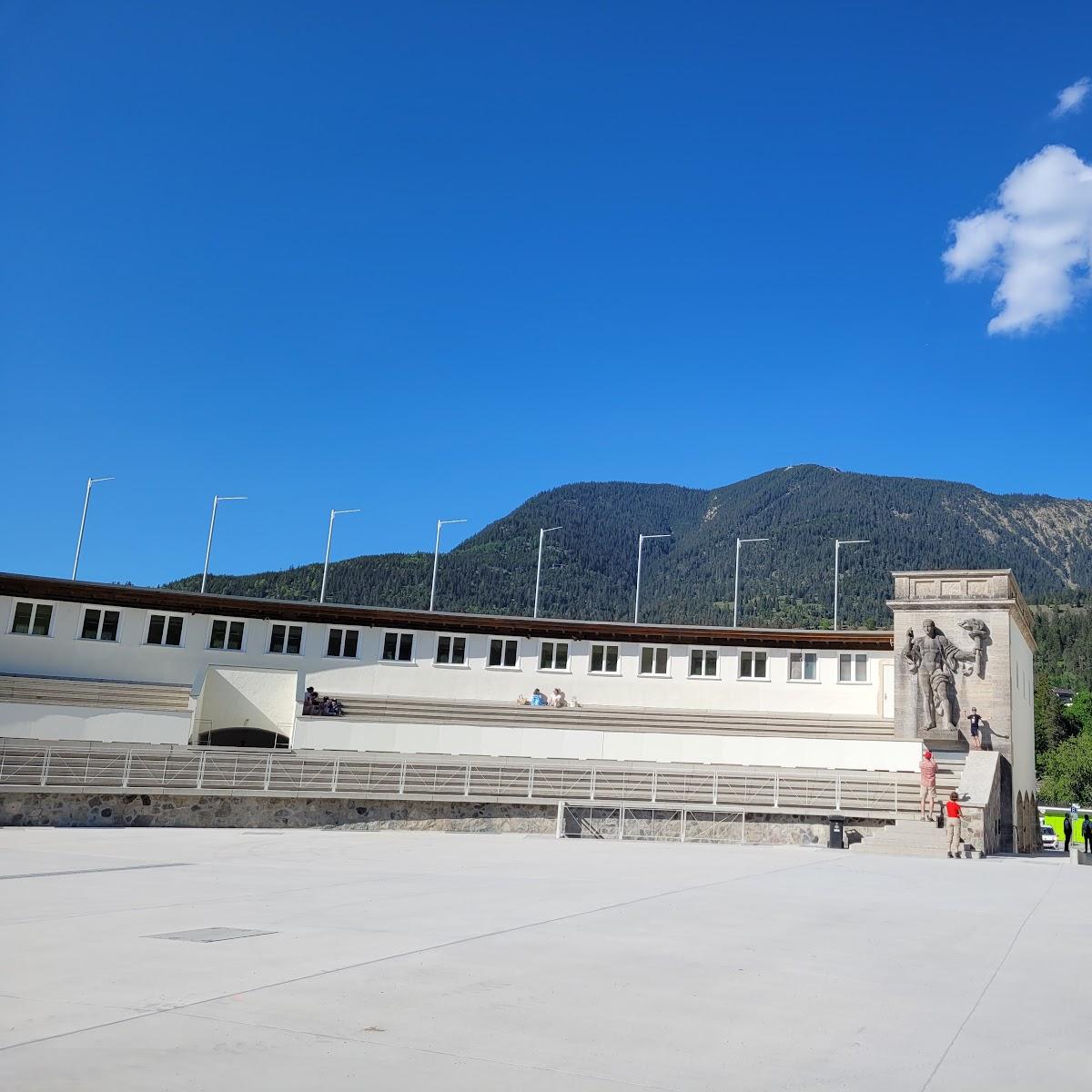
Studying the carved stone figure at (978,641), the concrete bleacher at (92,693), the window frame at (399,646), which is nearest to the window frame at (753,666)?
the carved stone figure at (978,641)

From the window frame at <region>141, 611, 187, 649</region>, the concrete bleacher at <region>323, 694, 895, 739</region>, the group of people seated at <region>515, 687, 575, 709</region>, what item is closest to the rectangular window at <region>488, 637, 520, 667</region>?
the group of people seated at <region>515, 687, 575, 709</region>

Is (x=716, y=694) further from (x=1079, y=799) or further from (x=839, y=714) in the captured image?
(x=1079, y=799)

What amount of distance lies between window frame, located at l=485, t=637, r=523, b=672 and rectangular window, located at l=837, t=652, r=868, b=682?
40.8 feet

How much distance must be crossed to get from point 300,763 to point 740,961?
20.4 meters

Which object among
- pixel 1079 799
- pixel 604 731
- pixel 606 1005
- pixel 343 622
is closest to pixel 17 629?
pixel 343 622

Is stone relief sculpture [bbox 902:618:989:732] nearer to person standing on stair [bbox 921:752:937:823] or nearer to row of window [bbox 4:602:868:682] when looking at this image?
row of window [bbox 4:602:868:682]

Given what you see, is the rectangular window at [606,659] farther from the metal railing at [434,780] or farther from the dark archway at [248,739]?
the metal railing at [434,780]

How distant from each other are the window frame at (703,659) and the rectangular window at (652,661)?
0.95m

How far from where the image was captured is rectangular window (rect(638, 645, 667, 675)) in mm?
42406

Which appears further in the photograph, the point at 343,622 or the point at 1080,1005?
the point at 343,622

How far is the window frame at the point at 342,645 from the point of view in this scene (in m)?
41.8

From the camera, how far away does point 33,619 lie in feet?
127

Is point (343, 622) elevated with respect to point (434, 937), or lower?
elevated

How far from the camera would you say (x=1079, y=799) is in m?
118
